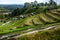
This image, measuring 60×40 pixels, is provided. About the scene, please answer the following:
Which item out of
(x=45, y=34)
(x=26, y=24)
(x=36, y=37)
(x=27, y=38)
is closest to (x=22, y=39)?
(x=27, y=38)

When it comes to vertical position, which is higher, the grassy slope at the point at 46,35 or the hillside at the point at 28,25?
the grassy slope at the point at 46,35

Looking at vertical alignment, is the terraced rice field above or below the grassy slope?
below

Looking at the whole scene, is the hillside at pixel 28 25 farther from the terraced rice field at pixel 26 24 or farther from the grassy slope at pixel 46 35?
the grassy slope at pixel 46 35

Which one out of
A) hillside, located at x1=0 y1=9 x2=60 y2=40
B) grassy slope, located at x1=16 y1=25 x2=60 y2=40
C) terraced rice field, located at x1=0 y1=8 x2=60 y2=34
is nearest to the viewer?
grassy slope, located at x1=16 y1=25 x2=60 y2=40

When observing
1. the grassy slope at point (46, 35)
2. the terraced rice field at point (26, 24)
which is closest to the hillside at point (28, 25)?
the terraced rice field at point (26, 24)

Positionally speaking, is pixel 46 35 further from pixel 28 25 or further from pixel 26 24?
pixel 26 24

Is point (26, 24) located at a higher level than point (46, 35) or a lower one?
lower

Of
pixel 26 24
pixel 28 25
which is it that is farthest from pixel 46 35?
pixel 26 24

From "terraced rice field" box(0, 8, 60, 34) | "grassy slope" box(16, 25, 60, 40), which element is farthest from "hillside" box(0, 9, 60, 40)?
"grassy slope" box(16, 25, 60, 40)

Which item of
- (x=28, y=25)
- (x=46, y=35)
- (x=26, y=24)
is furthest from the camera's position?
(x=26, y=24)

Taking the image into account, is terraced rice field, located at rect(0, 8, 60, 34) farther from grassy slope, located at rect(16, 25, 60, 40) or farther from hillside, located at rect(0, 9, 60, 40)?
grassy slope, located at rect(16, 25, 60, 40)

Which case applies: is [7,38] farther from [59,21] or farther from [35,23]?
[59,21]
